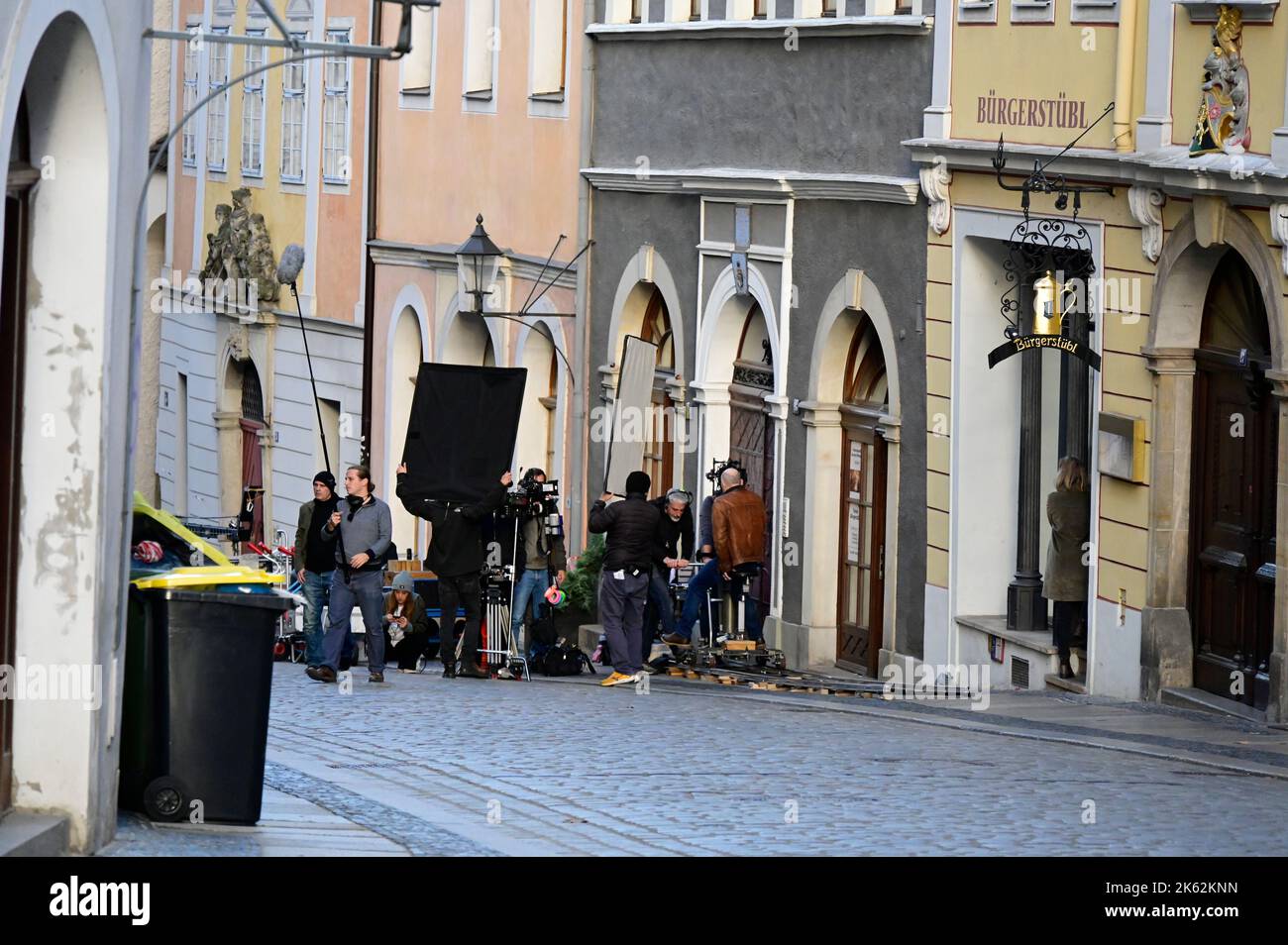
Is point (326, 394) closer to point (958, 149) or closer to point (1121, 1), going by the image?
point (958, 149)

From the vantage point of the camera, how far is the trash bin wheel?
10.6m

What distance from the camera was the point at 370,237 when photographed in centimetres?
3438

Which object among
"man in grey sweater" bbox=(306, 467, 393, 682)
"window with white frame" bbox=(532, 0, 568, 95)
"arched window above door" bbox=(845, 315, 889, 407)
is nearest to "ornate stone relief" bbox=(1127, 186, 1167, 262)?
"arched window above door" bbox=(845, 315, 889, 407)

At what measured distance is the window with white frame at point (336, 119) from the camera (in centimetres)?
3516

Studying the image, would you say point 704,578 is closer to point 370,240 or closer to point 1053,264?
point 1053,264

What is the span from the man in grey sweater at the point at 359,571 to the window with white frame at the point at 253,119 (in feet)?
62.8

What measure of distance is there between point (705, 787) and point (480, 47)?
19050 millimetres

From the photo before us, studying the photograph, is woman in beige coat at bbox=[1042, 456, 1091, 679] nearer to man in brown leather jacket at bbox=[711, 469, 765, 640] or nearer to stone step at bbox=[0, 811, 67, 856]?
man in brown leather jacket at bbox=[711, 469, 765, 640]

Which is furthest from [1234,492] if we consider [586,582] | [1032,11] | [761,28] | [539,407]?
[539,407]

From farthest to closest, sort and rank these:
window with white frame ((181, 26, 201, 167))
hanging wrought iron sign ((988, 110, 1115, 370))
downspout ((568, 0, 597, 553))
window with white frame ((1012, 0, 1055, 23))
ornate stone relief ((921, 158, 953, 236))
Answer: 1. window with white frame ((181, 26, 201, 167))
2. downspout ((568, 0, 597, 553))
3. ornate stone relief ((921, 158, 953, 236))
4. window with white frame ((1012, 0, 1055, 23))
5. hanging wrought iron sign ((988, 110, 1115, 370))

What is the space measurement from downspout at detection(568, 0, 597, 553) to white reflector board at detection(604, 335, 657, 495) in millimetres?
1615

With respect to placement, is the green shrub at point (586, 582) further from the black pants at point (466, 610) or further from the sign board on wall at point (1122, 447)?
the sign board on wall at point (1122, 447)

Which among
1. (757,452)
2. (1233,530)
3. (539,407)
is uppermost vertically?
(539,407)

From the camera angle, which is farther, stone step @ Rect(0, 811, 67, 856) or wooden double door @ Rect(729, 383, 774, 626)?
wooden double door @ Rect(729, 383, 774, 626)
